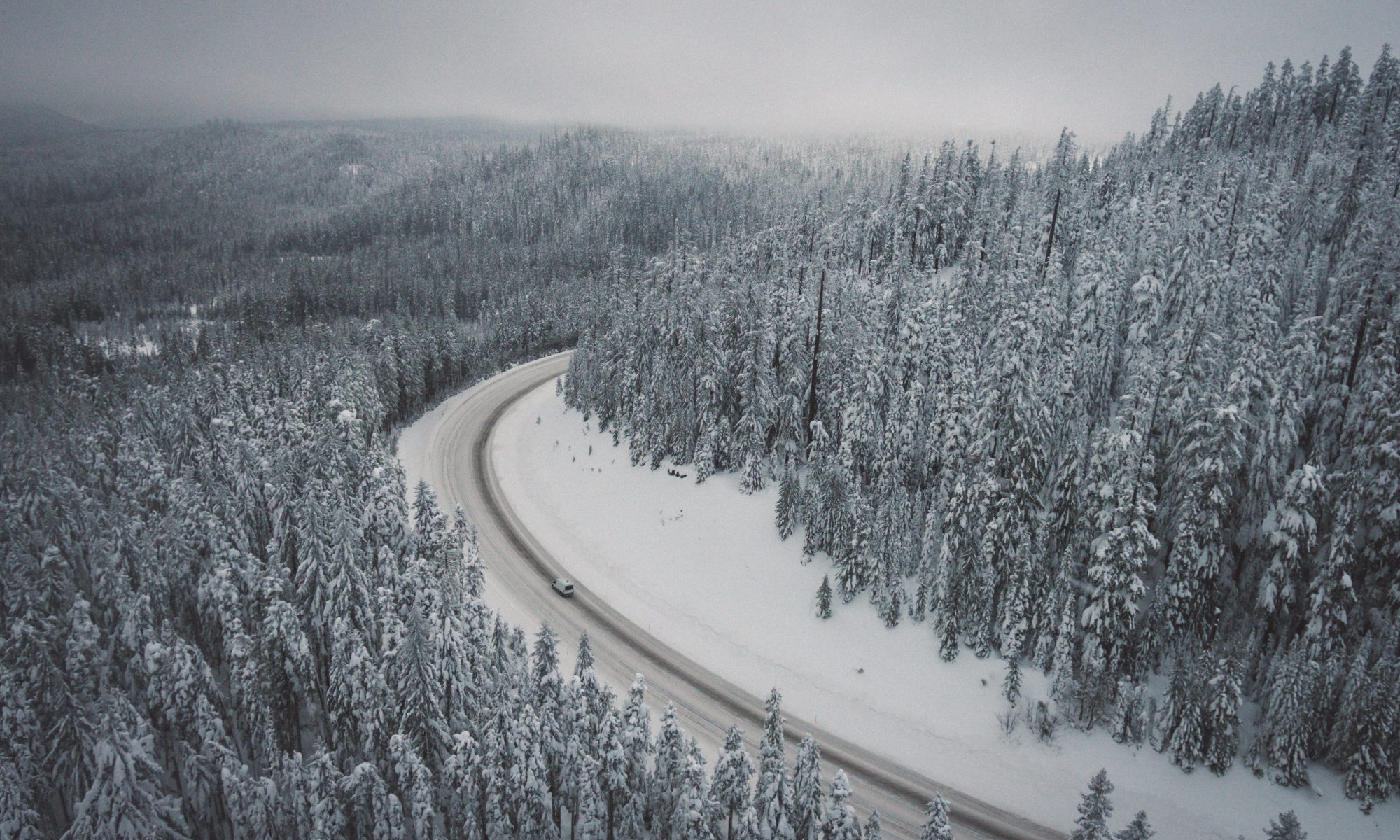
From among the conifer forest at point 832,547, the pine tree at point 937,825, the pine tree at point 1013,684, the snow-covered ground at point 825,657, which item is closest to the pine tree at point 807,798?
the conifer forest at point 832,547

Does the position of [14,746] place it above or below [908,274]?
below

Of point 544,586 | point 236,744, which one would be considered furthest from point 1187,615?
point 236,744

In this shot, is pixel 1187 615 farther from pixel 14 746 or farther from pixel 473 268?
pixel 473 268

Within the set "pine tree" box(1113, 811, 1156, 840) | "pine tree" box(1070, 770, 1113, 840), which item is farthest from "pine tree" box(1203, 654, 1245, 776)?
"pine tree" box(1070, 770, 1113, 840)

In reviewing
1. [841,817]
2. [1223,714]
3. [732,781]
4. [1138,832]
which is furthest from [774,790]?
[1223,714]

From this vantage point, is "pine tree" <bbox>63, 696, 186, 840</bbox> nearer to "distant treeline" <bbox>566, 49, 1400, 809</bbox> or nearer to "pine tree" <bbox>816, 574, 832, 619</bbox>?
"pine tree" <bbox>816, 574, 832, 619</bbox>

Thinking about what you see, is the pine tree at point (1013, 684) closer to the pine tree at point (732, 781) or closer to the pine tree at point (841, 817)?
the pine tree at point (841, 817)

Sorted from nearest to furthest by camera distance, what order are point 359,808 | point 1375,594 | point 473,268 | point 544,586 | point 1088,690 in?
point 359,808
point 1375,594
point 1088,690
point 544,586
point 473,268
